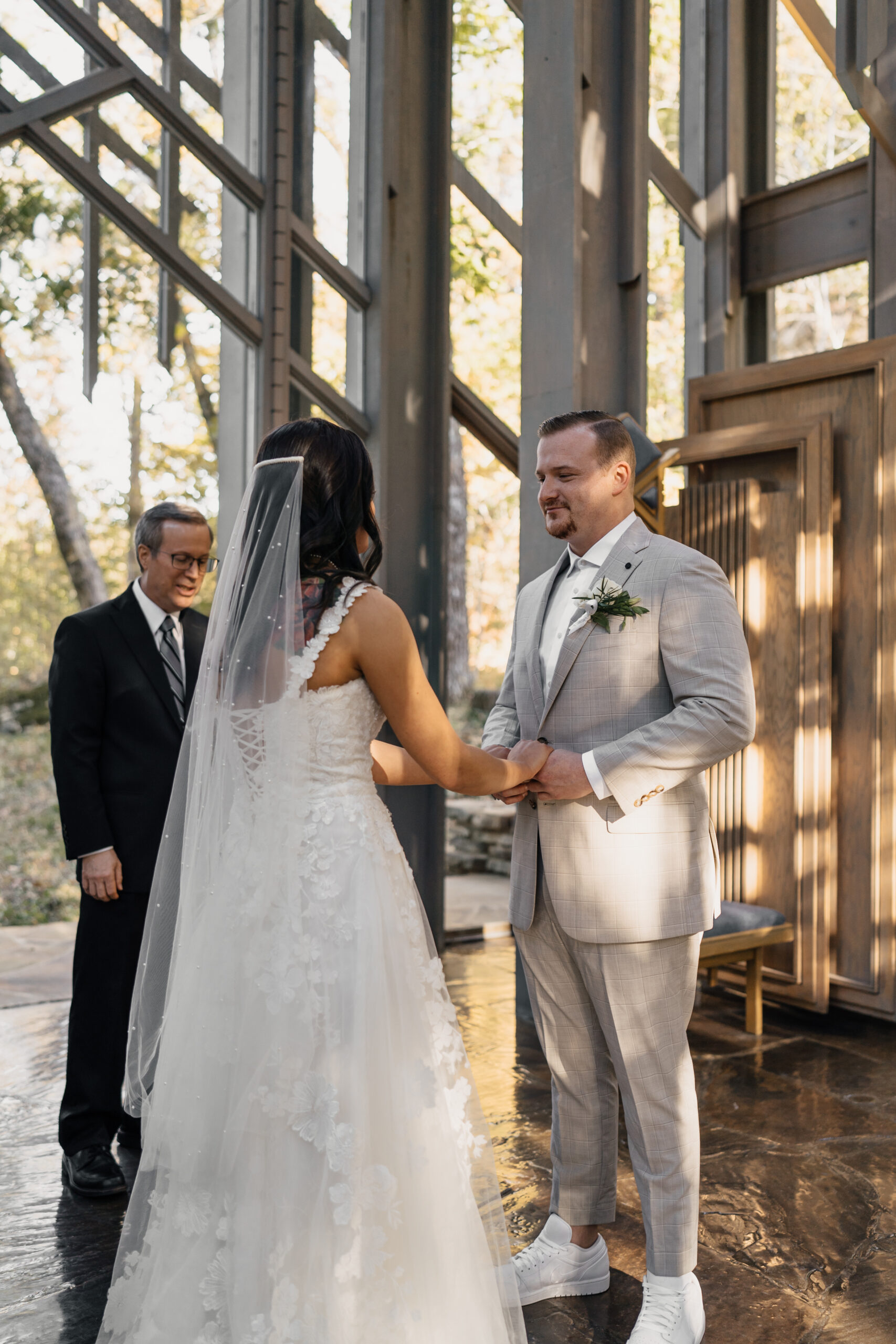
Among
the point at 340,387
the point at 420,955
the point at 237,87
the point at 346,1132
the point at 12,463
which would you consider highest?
the point at 237,87

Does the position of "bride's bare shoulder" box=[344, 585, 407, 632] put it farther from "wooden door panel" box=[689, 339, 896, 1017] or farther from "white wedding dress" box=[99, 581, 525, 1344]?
"wooden door panel" box=[689, 339, 896, 1017]

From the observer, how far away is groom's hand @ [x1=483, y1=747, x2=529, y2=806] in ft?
7.98

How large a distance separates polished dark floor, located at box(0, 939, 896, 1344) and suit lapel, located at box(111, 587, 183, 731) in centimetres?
145

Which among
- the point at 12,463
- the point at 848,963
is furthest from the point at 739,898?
the point at 12,463

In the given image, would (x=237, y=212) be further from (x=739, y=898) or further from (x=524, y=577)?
(x=739, y=898)

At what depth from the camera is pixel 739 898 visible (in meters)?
4.95

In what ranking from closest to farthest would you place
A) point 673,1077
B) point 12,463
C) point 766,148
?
point 673,1077 < point 12,463 < point 766,148

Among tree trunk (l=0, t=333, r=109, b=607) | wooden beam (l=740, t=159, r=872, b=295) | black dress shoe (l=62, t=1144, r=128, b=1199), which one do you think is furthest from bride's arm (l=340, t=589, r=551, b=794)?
wooden beam (l=740, t=159, r=872, b=295)

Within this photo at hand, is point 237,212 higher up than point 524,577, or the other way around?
point 237,212

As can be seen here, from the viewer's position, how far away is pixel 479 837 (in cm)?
855

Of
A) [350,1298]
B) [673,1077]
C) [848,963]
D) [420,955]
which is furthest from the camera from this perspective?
[848,963]

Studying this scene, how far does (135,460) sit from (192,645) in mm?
2363

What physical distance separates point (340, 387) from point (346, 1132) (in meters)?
4.74

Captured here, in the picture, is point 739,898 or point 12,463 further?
point 12,463
